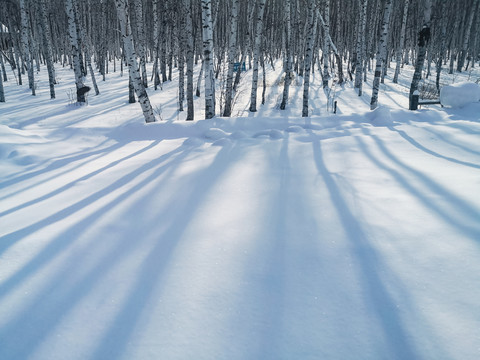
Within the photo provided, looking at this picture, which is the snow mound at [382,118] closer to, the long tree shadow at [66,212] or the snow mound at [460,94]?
the snow mound at [460,94]

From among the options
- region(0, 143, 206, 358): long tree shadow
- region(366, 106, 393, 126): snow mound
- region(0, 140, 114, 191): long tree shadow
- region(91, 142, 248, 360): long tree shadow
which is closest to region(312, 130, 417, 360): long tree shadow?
region(91, 142, 248, 360): long tree shadow

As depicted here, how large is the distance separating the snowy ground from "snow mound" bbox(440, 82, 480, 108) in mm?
3508

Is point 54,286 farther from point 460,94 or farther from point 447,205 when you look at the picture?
point 460,94

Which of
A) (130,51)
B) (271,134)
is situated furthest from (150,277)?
(130,51)

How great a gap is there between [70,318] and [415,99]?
886 centimetres

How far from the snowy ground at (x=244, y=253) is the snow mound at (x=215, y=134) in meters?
0.95

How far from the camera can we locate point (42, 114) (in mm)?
9797

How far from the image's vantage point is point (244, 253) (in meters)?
2.19

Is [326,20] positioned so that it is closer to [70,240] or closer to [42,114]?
[42,114]

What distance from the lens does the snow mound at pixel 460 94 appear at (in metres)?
7.11

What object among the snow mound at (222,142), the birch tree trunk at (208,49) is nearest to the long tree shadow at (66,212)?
the snow mound at (222,142)

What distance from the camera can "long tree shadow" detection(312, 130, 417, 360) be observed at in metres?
1.48

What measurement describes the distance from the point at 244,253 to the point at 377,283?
0.91 meters

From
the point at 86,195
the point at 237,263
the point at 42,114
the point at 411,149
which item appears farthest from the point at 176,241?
the point at 42,114
